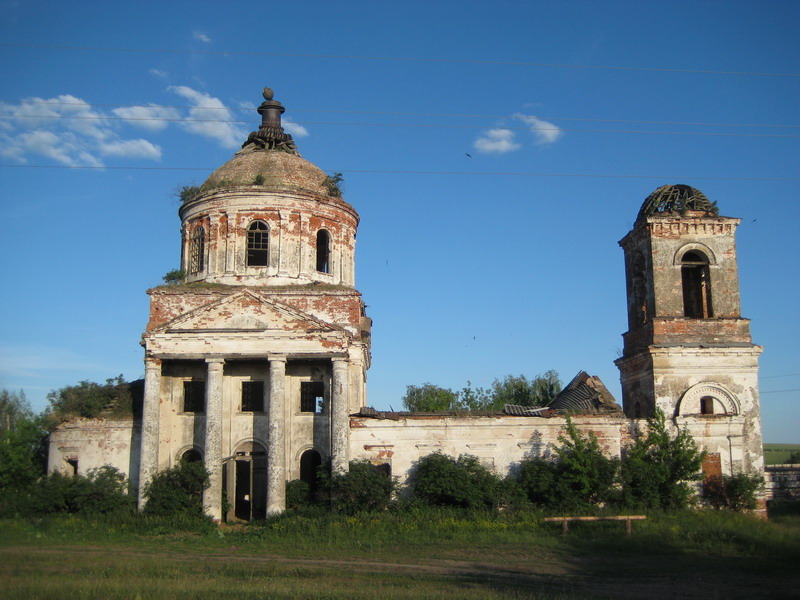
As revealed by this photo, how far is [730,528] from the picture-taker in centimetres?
2034

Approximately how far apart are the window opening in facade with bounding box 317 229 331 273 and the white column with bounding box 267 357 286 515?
18.3ft

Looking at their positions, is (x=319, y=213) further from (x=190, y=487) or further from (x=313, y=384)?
(x=190, y=487)

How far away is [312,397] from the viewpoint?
25531mm

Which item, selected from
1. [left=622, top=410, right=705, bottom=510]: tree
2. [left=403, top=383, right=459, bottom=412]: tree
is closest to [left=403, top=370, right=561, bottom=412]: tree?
[left=403, top=383, right=459, bottom=412]: tree

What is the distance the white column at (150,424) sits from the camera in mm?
22984

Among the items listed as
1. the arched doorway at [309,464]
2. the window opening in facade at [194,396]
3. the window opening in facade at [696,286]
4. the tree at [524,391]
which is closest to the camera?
the arched doorway at [309,464]

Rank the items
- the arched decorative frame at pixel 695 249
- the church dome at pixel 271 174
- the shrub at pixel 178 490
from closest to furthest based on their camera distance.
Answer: the shrub at pixel 178 490 → the arched decorative frame at pixel 695 249 → the church dome at pixel 271 174

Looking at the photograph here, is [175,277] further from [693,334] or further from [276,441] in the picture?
[693,334]

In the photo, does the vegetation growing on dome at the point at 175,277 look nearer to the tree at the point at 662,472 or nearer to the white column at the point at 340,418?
the white column at the point at 340,418

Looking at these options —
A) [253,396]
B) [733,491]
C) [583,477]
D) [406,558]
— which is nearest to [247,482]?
[253,396]

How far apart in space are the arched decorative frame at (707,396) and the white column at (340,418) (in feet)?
33.4

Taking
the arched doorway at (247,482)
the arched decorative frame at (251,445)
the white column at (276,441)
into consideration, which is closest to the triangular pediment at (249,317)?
the white column at (276,441)

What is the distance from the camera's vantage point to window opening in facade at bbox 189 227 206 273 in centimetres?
2753

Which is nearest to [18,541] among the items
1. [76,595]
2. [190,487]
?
[190,487]
